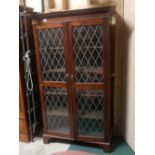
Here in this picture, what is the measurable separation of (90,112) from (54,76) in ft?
2.10

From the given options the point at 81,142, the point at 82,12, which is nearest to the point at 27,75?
the point at 82,12

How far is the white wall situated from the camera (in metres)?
1.92

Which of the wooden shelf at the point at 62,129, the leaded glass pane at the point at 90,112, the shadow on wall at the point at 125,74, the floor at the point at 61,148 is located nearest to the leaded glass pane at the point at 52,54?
the leaded glass pane at the point at 90,112

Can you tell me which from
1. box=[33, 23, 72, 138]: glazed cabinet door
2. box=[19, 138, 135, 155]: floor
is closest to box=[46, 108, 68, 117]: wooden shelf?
box=[33, 23, 72, 138]: glazed cabinet door

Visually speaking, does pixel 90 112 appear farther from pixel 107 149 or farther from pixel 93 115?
pixel 107 149

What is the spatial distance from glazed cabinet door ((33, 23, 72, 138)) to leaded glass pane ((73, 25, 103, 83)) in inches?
5.3

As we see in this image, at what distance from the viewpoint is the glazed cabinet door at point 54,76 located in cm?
198

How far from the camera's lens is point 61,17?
1887mm

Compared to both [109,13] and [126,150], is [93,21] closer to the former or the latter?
[109,13]

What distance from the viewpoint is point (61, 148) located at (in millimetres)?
2186

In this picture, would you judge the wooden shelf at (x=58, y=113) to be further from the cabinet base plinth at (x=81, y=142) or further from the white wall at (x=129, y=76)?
the white wall at (x=129, y=76)

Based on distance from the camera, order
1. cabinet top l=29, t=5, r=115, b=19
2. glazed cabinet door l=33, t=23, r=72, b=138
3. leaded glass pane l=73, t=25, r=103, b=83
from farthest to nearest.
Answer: glazed cabinet door l=33, t=23, r=72, b=138 → leaded glass pane l=73, t=25, r=103, b=83 → cabinet top l=29, t=5, r=115, b=19

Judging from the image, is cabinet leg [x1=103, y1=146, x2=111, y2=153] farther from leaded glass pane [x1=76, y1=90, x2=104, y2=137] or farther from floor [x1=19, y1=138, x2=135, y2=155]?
leaded glass pane [x1=76, y1=90, x2=104, y2=137]
